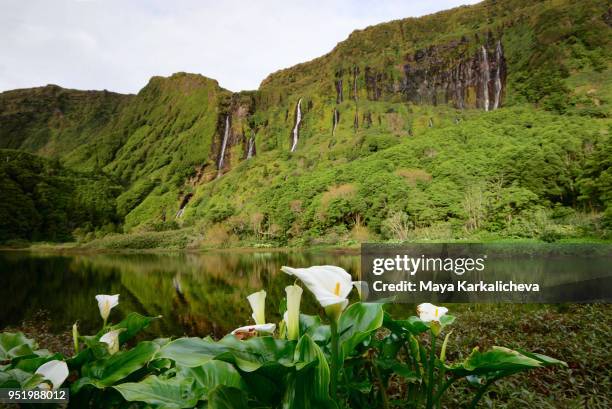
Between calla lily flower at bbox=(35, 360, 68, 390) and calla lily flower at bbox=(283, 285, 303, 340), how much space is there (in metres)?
0.71

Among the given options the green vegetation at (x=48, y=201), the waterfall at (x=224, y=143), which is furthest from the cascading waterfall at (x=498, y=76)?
the green vegetation at (x=48, y=201)

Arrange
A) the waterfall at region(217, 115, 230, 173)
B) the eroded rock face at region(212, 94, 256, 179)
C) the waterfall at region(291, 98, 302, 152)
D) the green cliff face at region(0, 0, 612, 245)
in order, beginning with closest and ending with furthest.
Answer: the green cliff face at region(0, 0, 612, 245) < the waterfall at region(291, 98, 302, 152) < the eroded rock face at region(212, 94, 256, 179) < the waterfall at region(217, 115, 230, 173)

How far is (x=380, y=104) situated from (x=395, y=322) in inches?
1784

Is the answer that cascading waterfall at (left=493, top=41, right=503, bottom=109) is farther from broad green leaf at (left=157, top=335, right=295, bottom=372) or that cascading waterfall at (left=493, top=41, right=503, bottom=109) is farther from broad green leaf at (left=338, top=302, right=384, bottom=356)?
broad green leaf at (left=157, top=335, right=295, bottom=372)

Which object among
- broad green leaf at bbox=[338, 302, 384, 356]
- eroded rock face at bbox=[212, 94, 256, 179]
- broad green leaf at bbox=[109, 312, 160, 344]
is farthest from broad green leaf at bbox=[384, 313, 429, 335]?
eroded rock face at bbox=[212, 94, 256, 179]

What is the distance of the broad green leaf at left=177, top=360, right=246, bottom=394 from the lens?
969 mm

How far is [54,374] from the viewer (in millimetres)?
1170

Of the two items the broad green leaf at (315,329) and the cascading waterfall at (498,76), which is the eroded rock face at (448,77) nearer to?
the cascading waterfall at (498,76)

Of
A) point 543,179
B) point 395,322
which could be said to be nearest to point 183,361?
point 395,322

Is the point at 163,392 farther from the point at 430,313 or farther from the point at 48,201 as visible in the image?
the point at 48,201

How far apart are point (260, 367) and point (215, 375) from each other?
149mm

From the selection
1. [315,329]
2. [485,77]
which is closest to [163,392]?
[315,329]

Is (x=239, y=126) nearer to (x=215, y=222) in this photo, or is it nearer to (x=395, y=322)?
(x=215, y=222)

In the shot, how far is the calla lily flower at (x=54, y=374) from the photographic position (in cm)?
116
